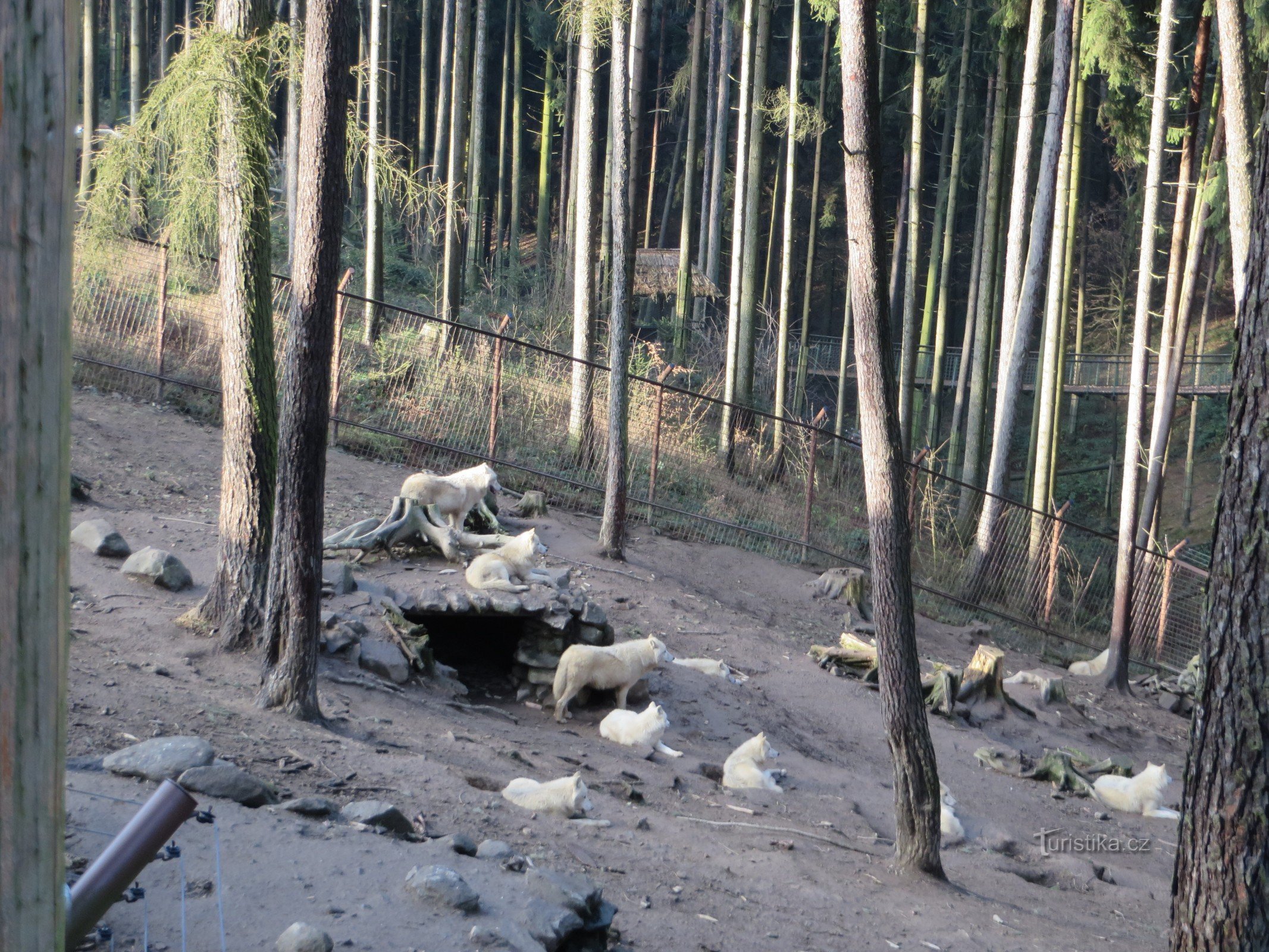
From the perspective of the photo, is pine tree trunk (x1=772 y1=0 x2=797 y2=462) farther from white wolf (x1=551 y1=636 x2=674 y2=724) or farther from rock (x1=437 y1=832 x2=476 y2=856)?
rock (x1=437 y1=832 x2=476 y2=856)

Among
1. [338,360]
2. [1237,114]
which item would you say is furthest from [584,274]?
[1237,114]

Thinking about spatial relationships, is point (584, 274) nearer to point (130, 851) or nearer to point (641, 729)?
point (641, 729)

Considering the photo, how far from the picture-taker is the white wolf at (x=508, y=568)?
30.2 ft

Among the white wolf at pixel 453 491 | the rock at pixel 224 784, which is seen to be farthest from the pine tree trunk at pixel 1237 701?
the white wolf at pixel 453 491

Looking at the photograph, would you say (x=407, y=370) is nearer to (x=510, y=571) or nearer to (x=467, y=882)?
(x=510, y=571)

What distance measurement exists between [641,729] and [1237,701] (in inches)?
200

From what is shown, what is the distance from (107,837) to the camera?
3.89 m

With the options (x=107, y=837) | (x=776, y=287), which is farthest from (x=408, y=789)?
(x=776, y=287)

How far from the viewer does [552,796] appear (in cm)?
584

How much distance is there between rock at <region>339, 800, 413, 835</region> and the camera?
4758 millimetres

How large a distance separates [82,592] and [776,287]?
32.3 meters

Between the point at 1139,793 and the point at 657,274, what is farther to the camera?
the point at 657,274

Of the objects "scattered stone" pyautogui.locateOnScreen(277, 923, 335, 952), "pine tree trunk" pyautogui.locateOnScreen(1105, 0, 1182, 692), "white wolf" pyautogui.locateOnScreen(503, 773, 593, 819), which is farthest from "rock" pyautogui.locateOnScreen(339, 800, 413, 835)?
"pine tree trunk" pyautogui.locateOnScreen(1105, 0, 1182, 692)

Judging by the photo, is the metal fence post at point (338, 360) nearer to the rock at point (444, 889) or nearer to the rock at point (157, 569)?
the rock at point (157, 569)
